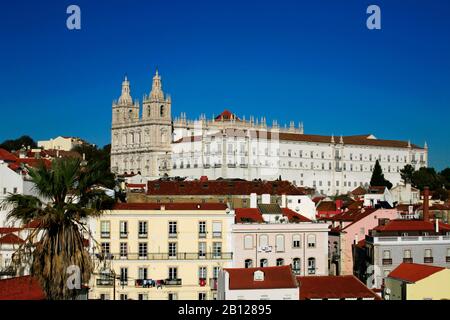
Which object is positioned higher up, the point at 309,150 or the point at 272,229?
the point at 309,150

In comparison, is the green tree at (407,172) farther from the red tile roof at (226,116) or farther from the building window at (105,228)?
the building window at (105,228)

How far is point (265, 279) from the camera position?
63.1ft

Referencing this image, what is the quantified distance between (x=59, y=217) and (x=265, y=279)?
39.8 feet

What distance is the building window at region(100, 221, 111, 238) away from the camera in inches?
1012

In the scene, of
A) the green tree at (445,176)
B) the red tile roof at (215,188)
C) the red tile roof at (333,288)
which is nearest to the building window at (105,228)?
the red tile roof at (333,288)

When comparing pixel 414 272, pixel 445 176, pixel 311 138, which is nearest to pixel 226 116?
pixel 311 138

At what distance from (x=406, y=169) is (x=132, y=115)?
4399 cm

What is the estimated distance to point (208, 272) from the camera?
25.7 m

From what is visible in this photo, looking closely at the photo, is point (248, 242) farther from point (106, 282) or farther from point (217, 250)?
point (106, 282)

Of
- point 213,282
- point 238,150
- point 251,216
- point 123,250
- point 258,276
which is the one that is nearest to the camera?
point 258,276

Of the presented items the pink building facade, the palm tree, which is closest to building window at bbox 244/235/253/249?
the pink building facade

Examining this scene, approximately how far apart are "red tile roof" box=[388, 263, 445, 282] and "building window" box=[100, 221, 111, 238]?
33.3 feet

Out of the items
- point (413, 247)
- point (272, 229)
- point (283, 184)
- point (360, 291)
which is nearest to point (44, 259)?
point (360, 291)
